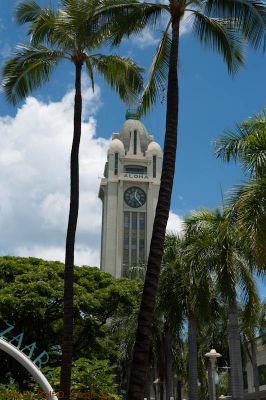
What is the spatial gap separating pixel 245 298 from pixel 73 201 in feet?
24.3

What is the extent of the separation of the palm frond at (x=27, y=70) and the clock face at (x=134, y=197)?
84.4 meters

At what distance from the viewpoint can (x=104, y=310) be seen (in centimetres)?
2986

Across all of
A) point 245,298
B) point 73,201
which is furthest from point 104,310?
point 73,201

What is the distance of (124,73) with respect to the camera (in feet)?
56.8

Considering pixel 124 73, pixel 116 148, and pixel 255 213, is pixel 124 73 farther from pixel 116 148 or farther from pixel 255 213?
pixel 116 148

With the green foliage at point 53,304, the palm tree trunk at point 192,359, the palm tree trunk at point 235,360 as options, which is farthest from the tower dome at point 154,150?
the palm tree trunk at point 235,360

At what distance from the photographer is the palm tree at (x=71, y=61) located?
13859 millimetres

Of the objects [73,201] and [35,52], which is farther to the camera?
[35,52]

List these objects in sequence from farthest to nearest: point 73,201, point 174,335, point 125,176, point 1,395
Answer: point 125,176, point 174,335, point 1,395, point 73,201

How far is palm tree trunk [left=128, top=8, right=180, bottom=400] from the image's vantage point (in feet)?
32.8

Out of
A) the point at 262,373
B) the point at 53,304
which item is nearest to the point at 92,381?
the point at 53,304

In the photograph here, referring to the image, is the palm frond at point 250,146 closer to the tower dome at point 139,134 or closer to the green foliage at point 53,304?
the green foliage at point 53,304

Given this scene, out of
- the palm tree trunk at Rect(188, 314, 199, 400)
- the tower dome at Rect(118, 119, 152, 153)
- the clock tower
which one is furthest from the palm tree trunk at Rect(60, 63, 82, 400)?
the tower dome at Rect(118, 119, 152, 153)

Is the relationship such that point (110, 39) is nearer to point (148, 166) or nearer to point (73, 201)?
point (73, 201)
